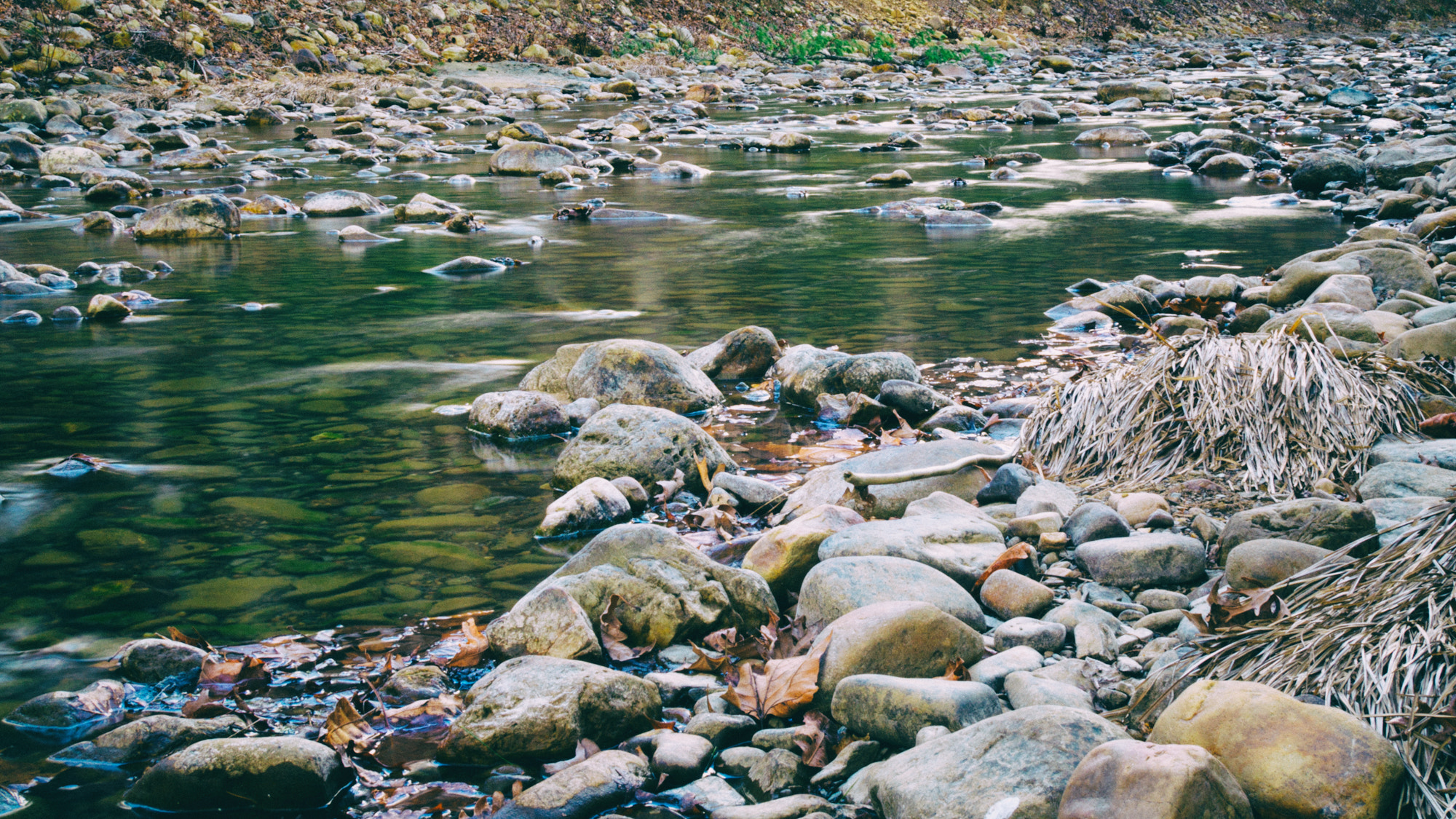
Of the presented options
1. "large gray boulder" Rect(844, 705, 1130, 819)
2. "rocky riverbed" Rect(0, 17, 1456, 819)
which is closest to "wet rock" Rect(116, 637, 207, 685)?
"rocky riverbed" Rect(0, 17, 1456, 819)

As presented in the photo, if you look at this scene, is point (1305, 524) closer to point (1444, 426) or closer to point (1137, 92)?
point (1444, 426)

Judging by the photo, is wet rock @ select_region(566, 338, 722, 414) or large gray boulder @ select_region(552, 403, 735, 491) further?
wet rock @ select_region(566, 338, 722, 414)

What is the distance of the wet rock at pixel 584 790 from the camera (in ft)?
7.97

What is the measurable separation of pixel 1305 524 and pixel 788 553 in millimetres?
1523

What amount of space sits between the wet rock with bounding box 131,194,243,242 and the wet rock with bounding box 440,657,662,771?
9352mm

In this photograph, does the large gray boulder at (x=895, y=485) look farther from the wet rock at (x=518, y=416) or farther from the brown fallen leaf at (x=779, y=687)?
the wet rock at (x=518, y=416)

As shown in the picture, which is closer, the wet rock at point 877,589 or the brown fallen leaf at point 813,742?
the brown fallen leaf at point 813,742

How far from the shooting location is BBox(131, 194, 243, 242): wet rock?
34.7ft

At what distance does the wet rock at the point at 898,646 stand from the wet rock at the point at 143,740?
151cm

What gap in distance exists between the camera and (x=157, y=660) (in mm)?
3070

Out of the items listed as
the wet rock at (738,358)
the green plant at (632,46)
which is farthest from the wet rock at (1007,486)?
the green plant at (632,46)

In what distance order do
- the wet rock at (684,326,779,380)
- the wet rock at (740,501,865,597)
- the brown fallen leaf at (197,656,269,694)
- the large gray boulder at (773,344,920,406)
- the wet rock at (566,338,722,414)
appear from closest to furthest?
the brown fallen leaf at (197,656,269,694)
the wet rock at (740,501,865,597)
the wet rock at (566,338,722,414)
the large gray boulder at (773,344,920,406)
the wet rock at (684,326,779,380)

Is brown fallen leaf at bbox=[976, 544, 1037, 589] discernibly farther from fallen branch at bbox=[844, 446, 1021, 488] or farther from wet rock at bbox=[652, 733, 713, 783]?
wet rock at bbox=[652, 733, 713, 783]

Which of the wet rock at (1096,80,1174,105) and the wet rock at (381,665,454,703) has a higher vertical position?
the wet rock at (1096,80,1174,105)
